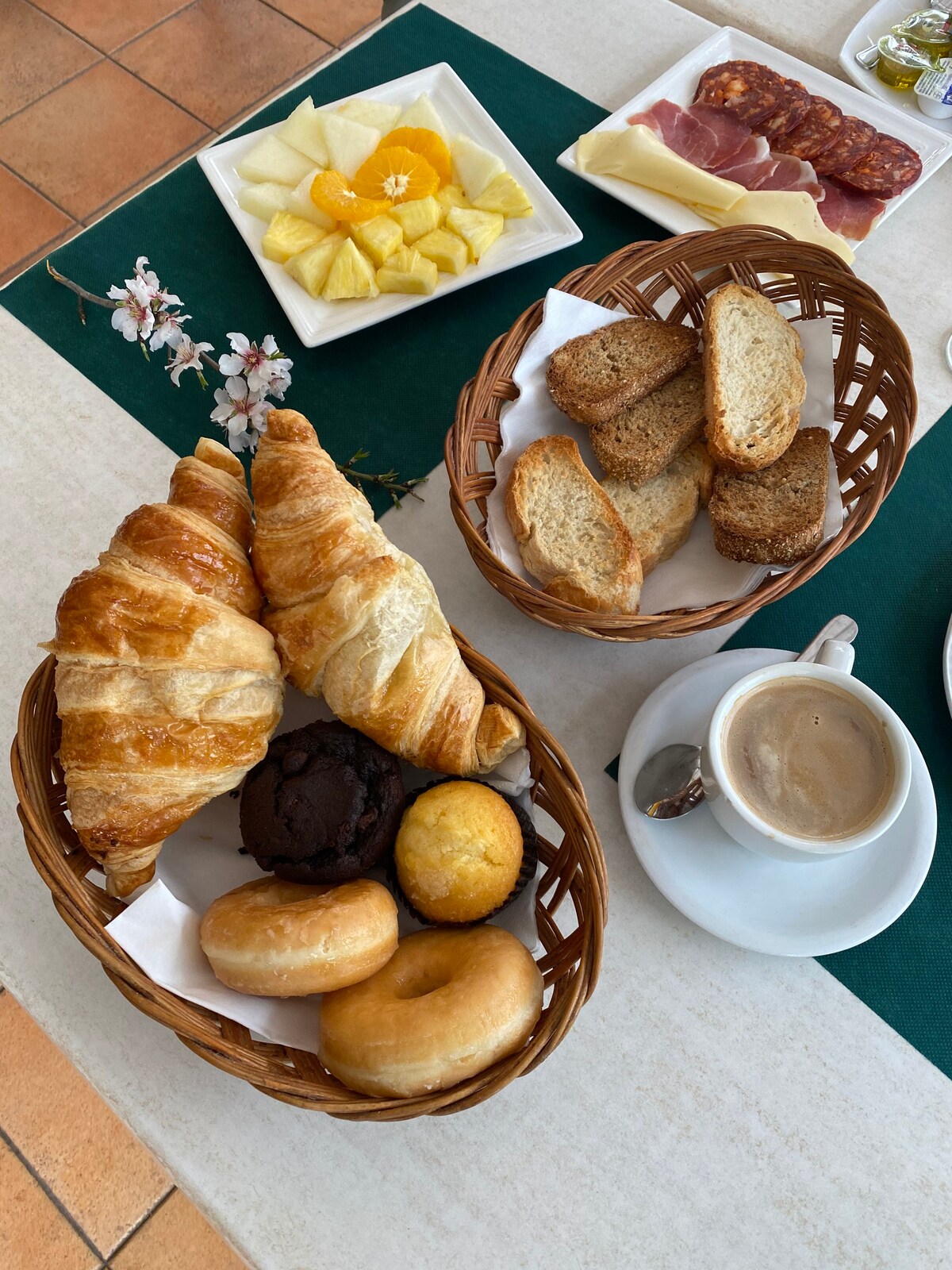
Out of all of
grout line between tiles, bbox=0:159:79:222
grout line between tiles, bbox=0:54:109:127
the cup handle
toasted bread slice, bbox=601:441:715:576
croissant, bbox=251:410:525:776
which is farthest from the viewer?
grout line between tiles, bbox=0:54:109:127

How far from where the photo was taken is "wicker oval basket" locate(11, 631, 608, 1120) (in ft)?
2.20

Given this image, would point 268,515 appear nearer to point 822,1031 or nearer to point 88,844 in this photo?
point 88,844

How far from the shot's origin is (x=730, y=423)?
1.02 meters

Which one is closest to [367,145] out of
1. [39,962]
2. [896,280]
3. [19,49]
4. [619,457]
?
[619,457]

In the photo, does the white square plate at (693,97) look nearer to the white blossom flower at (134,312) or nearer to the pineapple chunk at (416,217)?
the pineapple chunk at (416,217)

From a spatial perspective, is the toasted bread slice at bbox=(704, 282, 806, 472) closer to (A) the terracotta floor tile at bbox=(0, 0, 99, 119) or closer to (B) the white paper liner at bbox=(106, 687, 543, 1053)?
(B) the white paper liner at bbox=(106, 687, 543, 1053)

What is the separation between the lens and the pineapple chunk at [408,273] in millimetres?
1129

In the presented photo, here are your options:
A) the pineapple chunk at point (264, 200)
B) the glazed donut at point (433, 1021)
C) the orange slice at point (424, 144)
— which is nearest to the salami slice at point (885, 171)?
the orange slice at point (424, 144)

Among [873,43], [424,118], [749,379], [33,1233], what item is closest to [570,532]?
[749,379]

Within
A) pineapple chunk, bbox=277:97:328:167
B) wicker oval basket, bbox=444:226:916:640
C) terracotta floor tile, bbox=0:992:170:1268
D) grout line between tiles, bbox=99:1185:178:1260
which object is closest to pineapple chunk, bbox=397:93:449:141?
pineapple chunk, bbox=277:97:328:167

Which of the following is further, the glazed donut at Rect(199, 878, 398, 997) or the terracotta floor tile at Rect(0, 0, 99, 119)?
the terracotta floor tile at Rect(0, 0, 99, 119)

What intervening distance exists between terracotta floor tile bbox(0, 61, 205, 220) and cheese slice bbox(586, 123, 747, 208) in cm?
94

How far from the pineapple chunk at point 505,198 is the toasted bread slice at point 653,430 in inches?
12.9

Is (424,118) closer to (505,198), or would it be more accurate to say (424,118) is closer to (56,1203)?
(505,198)
